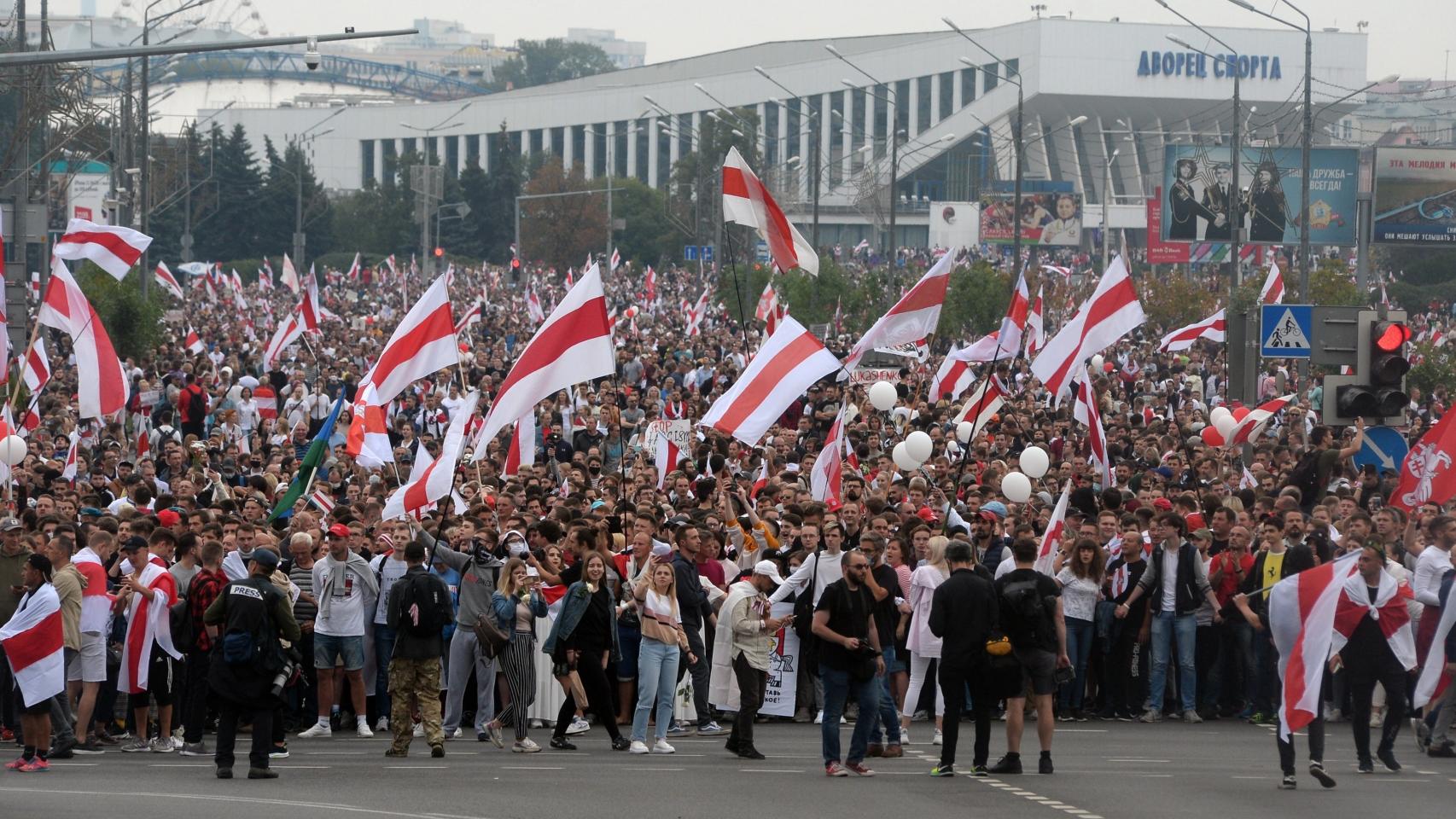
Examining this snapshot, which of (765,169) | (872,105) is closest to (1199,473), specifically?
(765,169)

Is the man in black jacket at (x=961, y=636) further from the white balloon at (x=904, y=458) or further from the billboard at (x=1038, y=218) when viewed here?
the billboard at (x=1038, y=218)

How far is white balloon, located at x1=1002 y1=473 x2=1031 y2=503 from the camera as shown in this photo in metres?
17.5

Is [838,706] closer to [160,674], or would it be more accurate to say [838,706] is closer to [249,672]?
[249,672]

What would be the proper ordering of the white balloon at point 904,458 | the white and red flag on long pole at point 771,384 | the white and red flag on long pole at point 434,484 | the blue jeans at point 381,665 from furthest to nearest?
the white balloon at point 904,458 → the white and red flag on long pole at point 771,384 → the white and red flag on long pole at point 434,484 → the blue jeans at point 381,665

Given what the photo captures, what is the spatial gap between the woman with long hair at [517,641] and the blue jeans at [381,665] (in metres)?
0.80

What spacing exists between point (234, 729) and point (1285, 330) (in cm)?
→ 985

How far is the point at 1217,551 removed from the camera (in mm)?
14625

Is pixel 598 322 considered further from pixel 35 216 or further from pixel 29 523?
pixel 35 216

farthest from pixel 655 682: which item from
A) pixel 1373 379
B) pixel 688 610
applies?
pixel 1373 379

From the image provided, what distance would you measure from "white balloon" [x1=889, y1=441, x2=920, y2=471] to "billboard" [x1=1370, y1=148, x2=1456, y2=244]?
A: 1464 inches

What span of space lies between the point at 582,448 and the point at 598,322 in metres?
10.8

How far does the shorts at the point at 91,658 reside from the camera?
12305 millimetres

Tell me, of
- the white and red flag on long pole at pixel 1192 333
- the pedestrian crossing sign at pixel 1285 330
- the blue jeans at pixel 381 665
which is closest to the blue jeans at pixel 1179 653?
the pedestrian crossing sign at pixel 1285 330

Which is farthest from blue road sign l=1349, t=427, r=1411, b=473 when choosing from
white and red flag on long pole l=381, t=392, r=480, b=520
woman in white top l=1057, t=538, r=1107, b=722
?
white and red flag on long pole l=381, t=392, r=480, b=520
